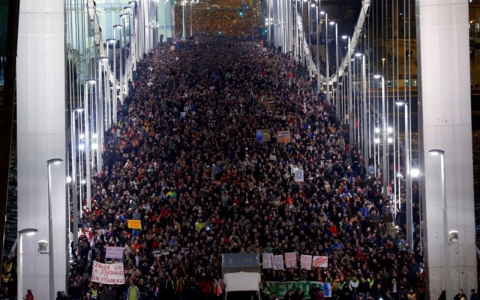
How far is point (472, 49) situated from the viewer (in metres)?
95.8

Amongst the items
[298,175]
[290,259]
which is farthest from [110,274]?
[298,175]

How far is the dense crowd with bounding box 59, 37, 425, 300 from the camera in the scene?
29875 millimetres

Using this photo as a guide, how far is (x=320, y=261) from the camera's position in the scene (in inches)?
1204

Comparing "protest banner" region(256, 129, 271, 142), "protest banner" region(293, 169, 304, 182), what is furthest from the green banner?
"protest banner" region(256, 129, 271, 142)

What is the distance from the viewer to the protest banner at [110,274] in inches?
1166

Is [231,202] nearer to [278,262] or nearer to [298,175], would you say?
[298,175]

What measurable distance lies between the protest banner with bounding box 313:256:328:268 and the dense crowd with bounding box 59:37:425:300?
0.15 m

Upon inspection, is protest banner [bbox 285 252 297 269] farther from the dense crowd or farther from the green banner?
the green banner

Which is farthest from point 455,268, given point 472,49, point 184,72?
point 472,49

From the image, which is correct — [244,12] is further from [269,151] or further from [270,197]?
[270,197]

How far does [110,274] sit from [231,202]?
26.0 feet

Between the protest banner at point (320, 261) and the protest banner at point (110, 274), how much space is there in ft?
14.8

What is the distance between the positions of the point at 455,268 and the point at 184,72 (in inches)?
1638

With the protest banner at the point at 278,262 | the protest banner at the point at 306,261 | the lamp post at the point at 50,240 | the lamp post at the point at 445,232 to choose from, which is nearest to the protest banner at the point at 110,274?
the lamp post at the point at 50,240
